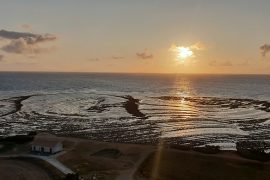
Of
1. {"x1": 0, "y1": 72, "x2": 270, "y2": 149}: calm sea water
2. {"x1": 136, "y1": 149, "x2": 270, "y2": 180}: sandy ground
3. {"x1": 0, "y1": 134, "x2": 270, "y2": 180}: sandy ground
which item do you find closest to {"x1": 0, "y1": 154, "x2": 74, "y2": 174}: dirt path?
{"x1": 0, "y1": 134, "x2": 270, "y2": 180}: sandy ground

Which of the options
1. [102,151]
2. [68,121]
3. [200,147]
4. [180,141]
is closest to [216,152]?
[200,147]

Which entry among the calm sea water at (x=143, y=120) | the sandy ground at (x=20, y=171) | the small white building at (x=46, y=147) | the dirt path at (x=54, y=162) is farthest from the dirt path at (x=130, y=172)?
the calm sea water at (x=143, y=120)

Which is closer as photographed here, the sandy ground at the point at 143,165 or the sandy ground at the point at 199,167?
the sandy ground at the point at 143,165

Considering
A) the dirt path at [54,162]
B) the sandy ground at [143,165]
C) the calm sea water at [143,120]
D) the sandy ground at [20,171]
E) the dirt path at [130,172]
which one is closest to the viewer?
the sandy ground at [20,171]

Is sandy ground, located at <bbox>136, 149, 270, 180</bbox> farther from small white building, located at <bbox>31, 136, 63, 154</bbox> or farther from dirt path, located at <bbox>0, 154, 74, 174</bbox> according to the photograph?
small white building, located at <bbox>31, 136, 63, 154</bbox>

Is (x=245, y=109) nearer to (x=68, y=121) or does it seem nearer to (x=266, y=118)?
(x=266, y=118)

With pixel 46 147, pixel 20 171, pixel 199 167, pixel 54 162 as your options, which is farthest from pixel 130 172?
pixel 46 147

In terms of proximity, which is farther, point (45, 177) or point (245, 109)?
point (245, 109)

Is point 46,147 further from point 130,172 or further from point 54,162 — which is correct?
point 130,172

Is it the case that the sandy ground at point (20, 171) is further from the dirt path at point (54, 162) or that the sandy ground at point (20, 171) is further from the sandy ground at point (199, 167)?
the sandy ground at point (199, 167)
